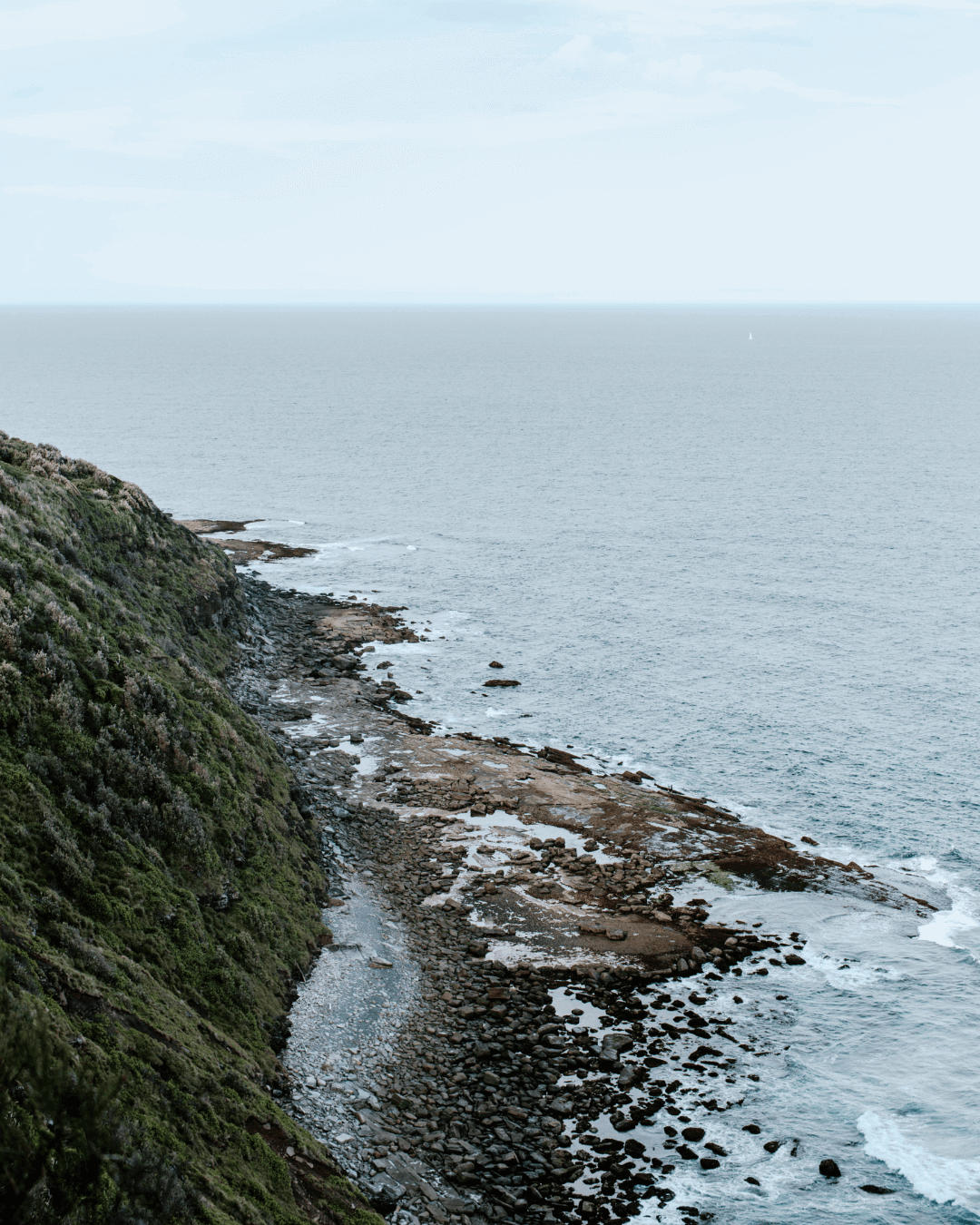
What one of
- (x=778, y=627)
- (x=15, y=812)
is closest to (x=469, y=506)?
(x=778, y=627)

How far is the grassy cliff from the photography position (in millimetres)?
14367

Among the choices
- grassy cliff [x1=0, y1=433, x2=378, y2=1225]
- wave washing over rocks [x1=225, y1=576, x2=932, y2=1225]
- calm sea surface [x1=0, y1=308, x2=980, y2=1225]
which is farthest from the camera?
calm sea surface [x1=0, y1=308, x2=980, y2=1225]

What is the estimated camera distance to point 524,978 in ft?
98.1

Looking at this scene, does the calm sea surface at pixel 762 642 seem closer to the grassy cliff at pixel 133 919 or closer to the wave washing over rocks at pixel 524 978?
the wave washing over rocks at pixel 524 978

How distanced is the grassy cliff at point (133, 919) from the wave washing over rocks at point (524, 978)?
2073mm

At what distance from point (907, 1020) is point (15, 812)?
25.3 meters

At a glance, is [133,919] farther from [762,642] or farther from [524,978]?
[762,642]

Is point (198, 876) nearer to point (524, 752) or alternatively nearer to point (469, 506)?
point (524, 752)

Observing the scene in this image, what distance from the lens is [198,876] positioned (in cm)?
2738

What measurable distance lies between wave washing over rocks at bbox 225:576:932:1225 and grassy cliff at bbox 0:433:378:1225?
207cm

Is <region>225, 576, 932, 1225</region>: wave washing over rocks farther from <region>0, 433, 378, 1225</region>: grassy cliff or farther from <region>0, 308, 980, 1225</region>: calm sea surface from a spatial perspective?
<region>0, 433, 378, 1225</region>: grassy cliff

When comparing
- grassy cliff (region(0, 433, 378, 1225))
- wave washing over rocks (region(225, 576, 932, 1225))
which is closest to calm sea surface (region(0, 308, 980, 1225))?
wave washing over rocks (region(225, 576, 932, 1225))

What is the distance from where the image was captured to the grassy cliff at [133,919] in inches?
566

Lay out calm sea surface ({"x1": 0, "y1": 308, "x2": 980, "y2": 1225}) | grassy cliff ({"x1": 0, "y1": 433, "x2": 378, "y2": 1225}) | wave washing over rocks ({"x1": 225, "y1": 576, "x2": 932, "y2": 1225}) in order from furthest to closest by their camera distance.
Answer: calm sea surface ({"x1": 0, "y1": 308, "x2": 980, "y2": 1225}) → wave washing over rocks ({"x1": 225, "y1": 576, "x2": 932, "y2": 1225}) → grassy cliff ({"x1": 0, "y1": 433, "x2": 378, "y2": 1225})
